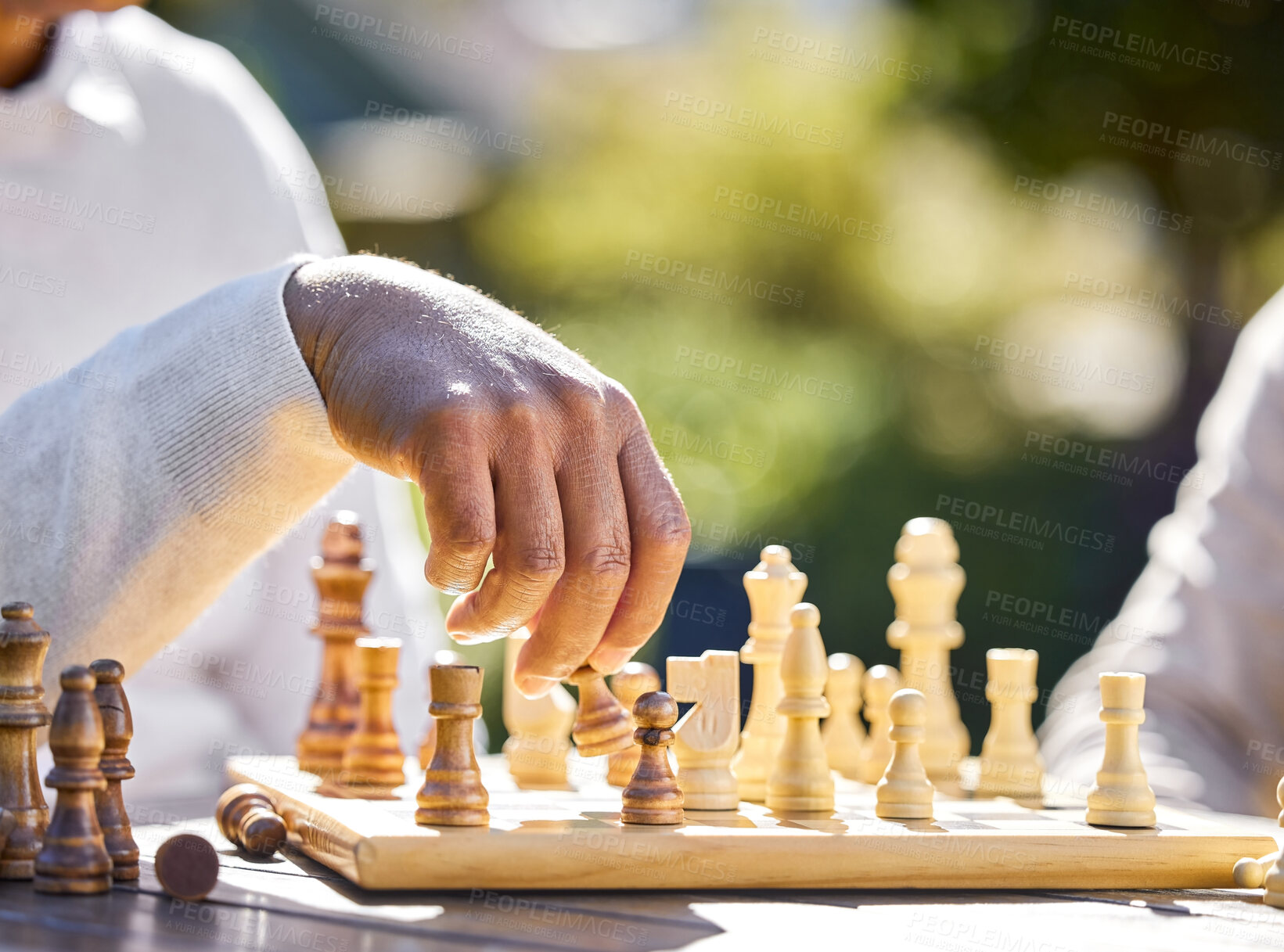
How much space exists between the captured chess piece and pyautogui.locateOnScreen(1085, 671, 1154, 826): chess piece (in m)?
0.71

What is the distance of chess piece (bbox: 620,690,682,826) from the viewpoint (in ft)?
4.51

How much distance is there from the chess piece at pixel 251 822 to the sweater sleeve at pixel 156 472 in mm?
338

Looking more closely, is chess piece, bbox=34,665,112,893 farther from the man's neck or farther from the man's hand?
the man's neck

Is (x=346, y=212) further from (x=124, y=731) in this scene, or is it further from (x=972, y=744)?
(x=124, y=731)

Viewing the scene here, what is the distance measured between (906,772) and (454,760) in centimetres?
57

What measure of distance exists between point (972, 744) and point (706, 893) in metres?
5.17

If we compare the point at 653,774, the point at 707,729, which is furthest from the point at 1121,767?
the point at 653,774

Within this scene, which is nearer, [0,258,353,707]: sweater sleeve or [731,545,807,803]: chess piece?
[0,258,353,707]: sweater sleeve

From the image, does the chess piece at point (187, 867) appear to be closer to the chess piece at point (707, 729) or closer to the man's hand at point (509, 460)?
the man's hand at point (509, 460)

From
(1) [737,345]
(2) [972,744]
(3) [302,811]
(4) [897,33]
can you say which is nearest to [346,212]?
(1) [737,345]

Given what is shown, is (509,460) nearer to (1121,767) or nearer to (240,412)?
(240,412)

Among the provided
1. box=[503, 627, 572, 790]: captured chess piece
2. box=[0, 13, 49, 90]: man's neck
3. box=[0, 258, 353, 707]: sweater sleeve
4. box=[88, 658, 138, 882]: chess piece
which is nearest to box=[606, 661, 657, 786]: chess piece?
box=[503, 627, 572, 790]: captured chess piece

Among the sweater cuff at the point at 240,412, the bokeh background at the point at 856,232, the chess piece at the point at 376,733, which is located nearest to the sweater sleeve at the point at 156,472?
the sweater cuff at the point at 240,412

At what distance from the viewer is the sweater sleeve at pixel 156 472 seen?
61.2 inches
